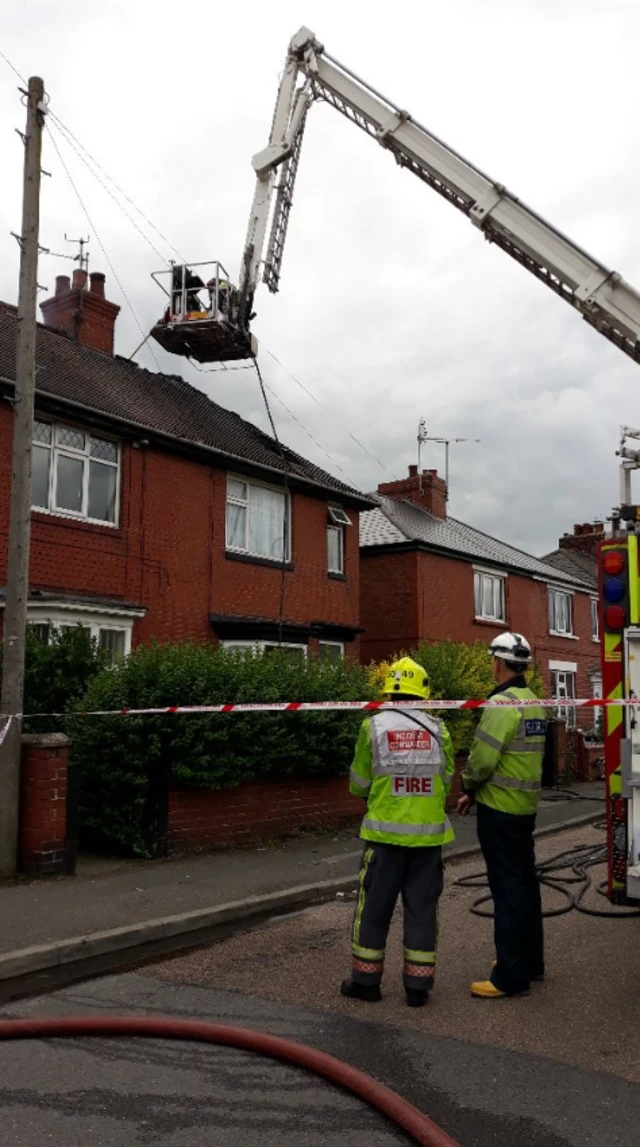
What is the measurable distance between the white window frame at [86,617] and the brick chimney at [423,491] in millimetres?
14372

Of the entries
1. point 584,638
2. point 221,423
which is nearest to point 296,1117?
point 221,423

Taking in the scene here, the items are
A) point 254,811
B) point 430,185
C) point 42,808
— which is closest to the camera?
point 42,808

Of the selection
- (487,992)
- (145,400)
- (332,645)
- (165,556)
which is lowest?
(487,992)

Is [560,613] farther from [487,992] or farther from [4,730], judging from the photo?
[487,992]

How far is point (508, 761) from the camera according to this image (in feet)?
18.2

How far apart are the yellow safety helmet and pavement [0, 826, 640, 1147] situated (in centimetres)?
161

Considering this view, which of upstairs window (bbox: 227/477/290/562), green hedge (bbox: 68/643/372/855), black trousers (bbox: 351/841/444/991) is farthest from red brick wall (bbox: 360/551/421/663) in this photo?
black trousers (bbox: 351/841/444/991)

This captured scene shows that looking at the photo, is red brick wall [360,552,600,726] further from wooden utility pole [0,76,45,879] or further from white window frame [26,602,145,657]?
wooden utility pole [0,76,45,879]

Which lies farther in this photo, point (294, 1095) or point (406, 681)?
point (406, 681)

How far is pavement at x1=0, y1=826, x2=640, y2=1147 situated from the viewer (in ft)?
12.1

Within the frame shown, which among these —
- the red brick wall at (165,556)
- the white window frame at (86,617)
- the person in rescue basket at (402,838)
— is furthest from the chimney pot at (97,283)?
the person in rescue basket at (402,838)

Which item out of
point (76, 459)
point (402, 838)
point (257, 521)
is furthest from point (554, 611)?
point (402, 838)

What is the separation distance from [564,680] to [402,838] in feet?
86.1

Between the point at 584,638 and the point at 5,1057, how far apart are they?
28973 mm
